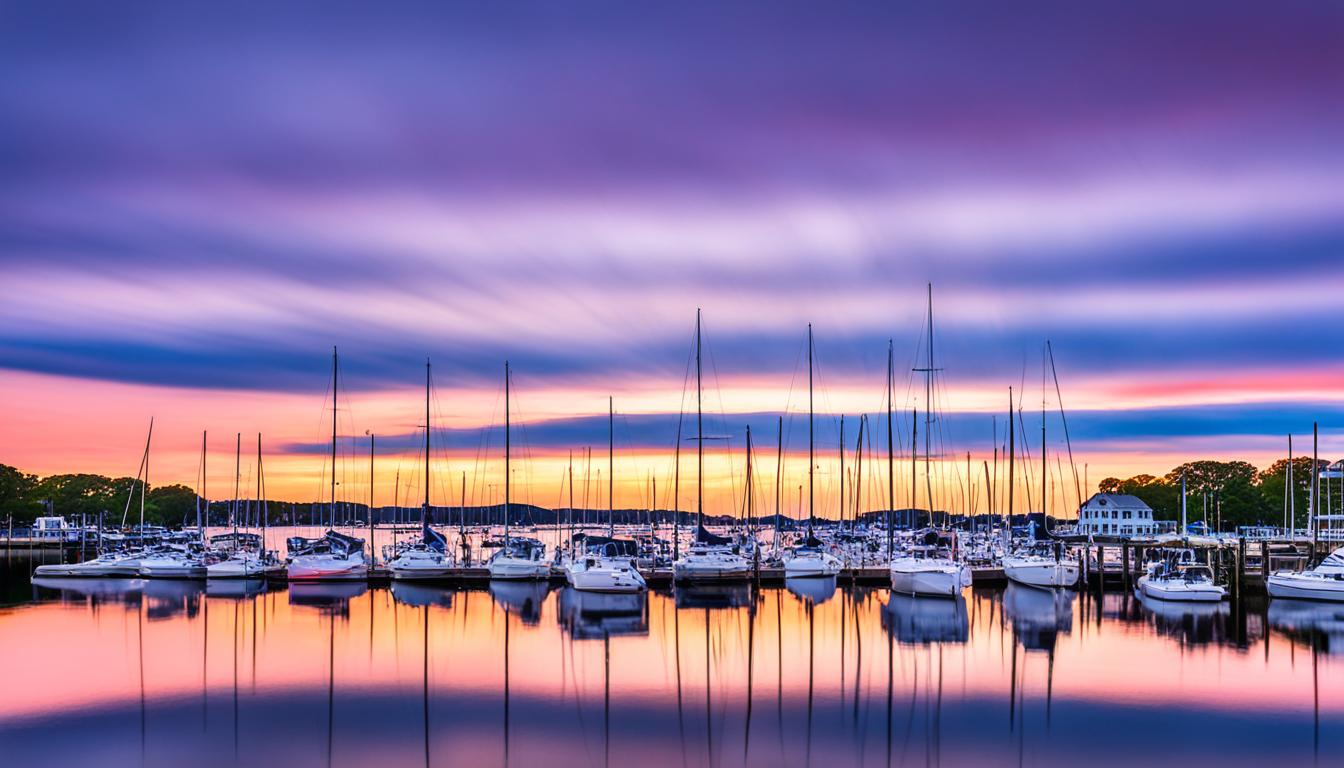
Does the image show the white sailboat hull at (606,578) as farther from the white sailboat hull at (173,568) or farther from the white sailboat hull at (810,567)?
the white sailboat hull at (173,568)

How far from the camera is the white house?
121438 mm

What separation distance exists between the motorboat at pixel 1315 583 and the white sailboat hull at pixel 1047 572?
10.0 meters

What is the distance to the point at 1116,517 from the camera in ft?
408

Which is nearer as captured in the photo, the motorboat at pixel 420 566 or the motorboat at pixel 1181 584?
the motorboat at pixel 1181 584

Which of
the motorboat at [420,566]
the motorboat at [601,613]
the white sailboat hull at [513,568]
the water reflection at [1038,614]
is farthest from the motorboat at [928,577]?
the motorboat at [420,566]

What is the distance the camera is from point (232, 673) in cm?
3819

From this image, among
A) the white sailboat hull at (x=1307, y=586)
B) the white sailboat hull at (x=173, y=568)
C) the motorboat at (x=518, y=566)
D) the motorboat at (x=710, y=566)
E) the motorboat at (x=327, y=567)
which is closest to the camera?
the white sailboat hull at (x=1307, y=586)

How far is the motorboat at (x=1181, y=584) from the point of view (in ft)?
188

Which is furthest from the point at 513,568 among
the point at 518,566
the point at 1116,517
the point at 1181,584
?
the point at 1116,517

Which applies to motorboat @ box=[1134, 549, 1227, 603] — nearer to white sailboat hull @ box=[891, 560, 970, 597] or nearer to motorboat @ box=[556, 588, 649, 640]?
white sailboat hull @ box=[891, 560, 970, 597]

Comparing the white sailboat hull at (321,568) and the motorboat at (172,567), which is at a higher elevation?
the white sailboat hull at (321,568)

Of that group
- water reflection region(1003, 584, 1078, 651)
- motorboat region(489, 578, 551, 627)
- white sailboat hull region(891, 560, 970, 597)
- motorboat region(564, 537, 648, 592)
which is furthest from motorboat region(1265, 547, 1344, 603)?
motorboat region(489, 578, 551, 627)

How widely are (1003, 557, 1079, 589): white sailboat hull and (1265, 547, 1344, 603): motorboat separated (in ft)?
32.9

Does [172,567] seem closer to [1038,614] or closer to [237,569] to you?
[237,569]
